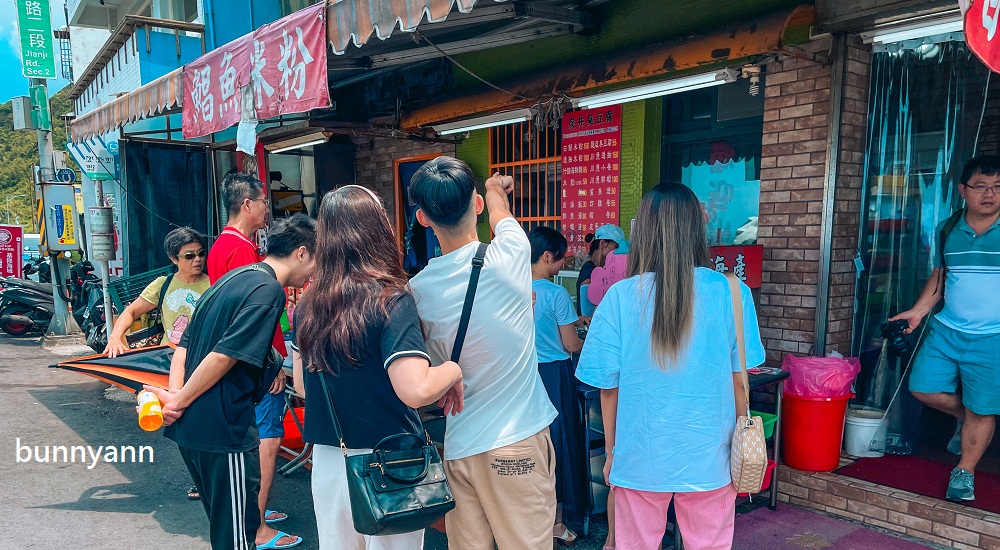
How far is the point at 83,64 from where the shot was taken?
18.1 meters

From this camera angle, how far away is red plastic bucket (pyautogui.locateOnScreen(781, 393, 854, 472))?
3721 millimetres

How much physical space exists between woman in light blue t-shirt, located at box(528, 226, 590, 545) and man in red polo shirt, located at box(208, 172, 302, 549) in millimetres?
1477

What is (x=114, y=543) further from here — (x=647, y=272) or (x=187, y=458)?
(x=647, y=272)

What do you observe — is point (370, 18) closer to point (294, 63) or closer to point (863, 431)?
point (294, 63)

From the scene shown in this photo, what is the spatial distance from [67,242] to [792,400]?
13.3 m

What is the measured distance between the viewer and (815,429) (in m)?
3.76

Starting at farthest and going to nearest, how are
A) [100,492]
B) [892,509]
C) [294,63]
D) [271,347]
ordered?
1. [100,492]
2. [294,63]
3. [892,509]
4. [271,347]

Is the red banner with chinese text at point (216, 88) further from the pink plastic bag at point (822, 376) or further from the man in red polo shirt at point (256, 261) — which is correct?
the pink plastic bag at point (822, 376)

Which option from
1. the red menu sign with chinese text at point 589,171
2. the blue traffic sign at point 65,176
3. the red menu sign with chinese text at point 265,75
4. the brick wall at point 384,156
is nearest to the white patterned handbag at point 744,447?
the red menu sign with chinese text at point 265,75

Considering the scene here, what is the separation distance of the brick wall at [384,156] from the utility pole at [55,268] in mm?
6194

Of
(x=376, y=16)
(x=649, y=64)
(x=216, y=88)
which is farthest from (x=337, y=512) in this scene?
(x=216, y=88)

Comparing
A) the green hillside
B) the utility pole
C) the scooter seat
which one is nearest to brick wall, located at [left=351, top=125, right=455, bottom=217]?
the utility pole

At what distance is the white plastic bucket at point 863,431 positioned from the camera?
397 centimetres

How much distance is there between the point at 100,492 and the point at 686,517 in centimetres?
424
